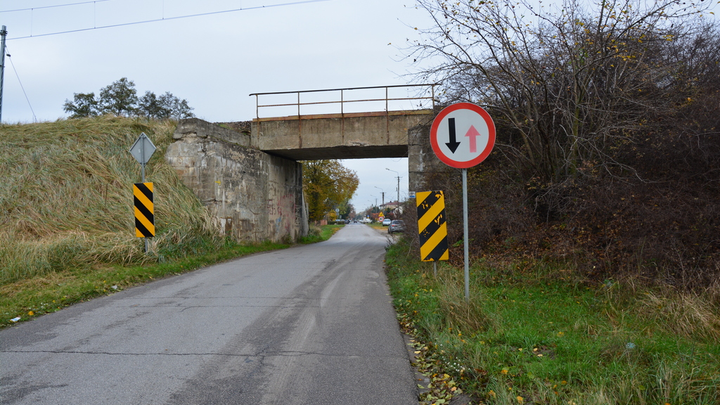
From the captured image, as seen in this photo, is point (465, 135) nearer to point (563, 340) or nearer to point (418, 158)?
point (563, 340)

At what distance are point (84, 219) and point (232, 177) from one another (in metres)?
5.64

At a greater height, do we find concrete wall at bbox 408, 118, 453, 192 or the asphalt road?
concrete wall at bbox 408, 118, 453, 192

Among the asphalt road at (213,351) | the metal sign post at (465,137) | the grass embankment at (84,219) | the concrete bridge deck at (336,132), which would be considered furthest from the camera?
the concrete bridge deck at (336,132)

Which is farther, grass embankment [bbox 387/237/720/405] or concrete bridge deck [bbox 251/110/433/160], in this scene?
concrete bridge deck [bbox 251/110/433/160]

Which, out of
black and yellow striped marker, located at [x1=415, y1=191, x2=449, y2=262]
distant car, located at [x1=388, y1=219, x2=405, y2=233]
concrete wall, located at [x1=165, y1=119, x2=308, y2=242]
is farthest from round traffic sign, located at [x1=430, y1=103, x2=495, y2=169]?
concrete wall, located at [x1=165, y1=119, x2=308, y2=242]

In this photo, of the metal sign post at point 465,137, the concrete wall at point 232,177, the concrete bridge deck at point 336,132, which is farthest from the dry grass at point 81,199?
the metal sign post at point 465,137

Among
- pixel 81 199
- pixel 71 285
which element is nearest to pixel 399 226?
pixel 81 199

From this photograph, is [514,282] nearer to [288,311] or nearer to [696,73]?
[288,311]

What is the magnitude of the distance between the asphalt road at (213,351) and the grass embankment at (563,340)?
514 millimetres

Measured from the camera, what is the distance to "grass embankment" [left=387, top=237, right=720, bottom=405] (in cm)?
300

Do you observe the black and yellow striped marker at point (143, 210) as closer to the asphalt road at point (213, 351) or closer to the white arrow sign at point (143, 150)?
the white arrow sign at point (143, 150)

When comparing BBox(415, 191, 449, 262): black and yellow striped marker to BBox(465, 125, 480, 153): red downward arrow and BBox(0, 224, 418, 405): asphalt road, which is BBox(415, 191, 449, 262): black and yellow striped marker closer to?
BBox(0, 224, 418, 405): asphalt road

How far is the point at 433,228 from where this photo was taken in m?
6.87

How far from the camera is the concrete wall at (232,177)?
615 inches
